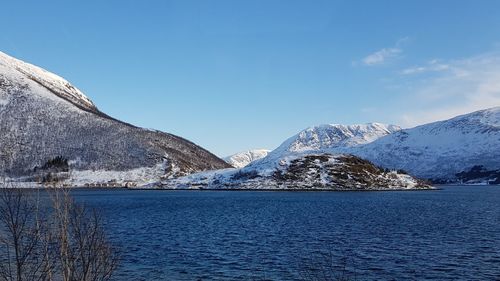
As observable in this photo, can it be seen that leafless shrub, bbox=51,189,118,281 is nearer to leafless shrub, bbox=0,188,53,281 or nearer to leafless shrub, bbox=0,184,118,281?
leafless shrub, bbox=0,184,118,281

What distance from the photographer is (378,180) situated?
197125 millimetres

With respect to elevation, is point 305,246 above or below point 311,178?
below

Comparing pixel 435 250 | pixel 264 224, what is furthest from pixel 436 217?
pixel 435 250

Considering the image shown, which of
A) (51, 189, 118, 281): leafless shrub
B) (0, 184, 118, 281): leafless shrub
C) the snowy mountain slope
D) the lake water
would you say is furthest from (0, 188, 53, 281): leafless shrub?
the snowy mountain slope

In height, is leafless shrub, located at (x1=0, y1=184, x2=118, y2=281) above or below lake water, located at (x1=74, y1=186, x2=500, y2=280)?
above

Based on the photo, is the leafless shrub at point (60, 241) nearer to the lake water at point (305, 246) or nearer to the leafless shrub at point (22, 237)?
the leafless shrub at point (22, 237)

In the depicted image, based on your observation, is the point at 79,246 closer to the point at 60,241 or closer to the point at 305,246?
the point at 60,241

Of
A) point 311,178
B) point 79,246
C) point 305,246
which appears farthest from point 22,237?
point 311,178

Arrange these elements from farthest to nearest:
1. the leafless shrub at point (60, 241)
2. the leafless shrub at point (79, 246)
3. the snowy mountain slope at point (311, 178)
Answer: the snowy mountain slope at point (311, 178) → the leafless shrub at point (60, 241) → the leafless shrub at point (79, 246)

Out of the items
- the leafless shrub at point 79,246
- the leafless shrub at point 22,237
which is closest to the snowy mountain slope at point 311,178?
the leafless shrub at point 22,237

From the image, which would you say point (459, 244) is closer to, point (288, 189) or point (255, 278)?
point (255, 278)

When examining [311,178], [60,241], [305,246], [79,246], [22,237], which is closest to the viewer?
[60,241]

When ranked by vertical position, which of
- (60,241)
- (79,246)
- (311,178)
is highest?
(311,178)

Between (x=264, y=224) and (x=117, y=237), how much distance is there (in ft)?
76.1
